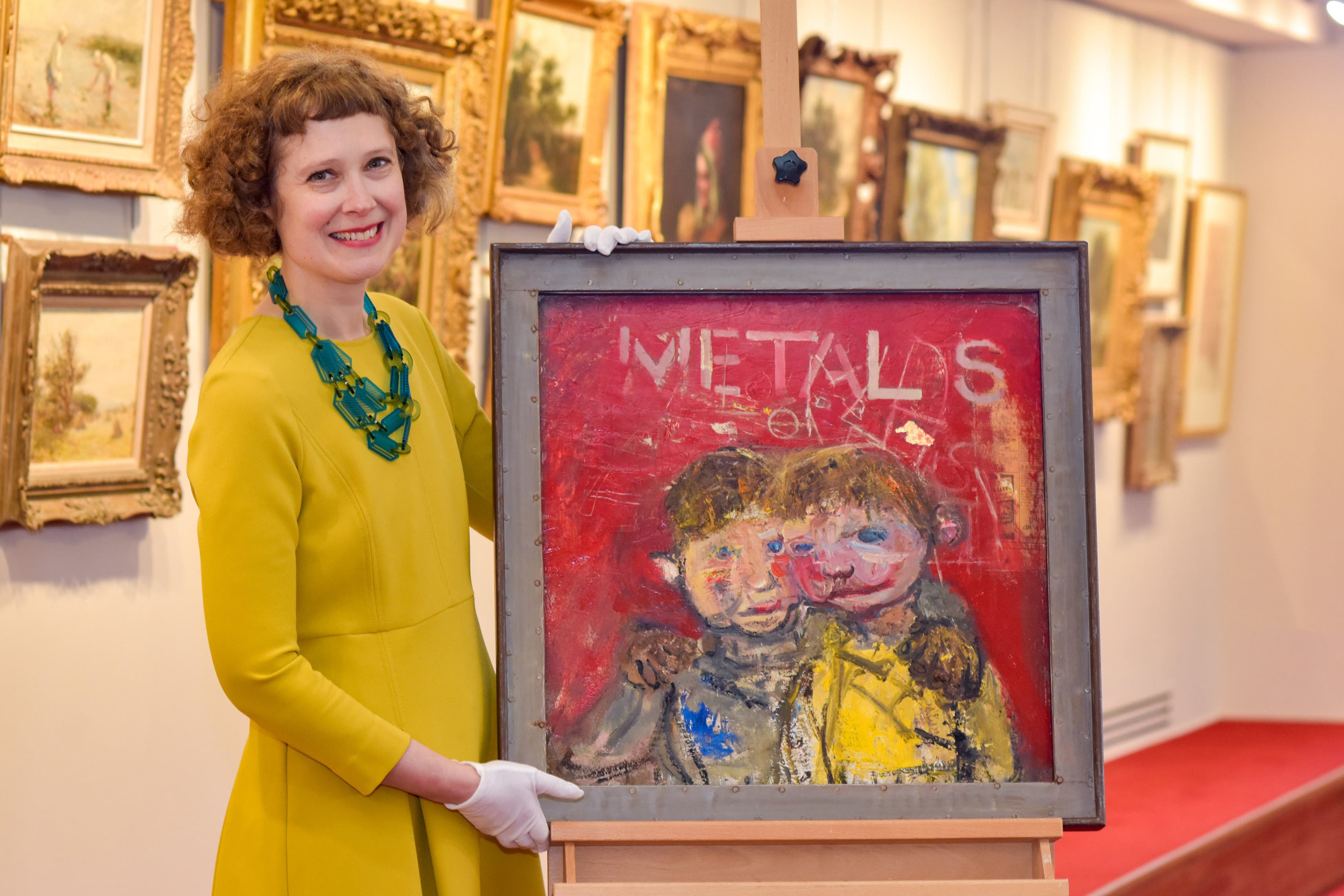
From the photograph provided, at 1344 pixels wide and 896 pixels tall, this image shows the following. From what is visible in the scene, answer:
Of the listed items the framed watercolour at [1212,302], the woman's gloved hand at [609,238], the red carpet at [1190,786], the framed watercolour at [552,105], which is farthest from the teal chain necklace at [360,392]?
the framed watercolour at [1212,302]

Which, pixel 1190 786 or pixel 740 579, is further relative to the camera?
pixel 1190 786

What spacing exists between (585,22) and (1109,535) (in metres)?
2.97

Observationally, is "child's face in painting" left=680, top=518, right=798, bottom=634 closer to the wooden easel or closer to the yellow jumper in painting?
the yellow jumper in painting

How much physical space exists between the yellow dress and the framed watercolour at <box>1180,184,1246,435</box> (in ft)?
14.0

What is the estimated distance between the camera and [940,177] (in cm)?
399

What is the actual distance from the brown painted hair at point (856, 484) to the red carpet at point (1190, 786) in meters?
2.33

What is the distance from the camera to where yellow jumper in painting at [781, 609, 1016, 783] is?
1623 millimetres

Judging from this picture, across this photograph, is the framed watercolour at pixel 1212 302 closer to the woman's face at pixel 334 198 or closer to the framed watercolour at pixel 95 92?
the framed watercolour at pixel 95 92

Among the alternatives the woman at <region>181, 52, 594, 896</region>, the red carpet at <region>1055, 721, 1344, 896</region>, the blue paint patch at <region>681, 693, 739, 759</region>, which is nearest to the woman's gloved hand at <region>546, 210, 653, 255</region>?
the woman at <region>181, 52, 594, 896</region>

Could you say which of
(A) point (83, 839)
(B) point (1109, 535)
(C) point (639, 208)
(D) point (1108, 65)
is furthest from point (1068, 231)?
(A) point (83, 839)

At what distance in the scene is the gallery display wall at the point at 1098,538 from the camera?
2.35 metres

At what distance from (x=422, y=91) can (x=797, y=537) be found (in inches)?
60.7

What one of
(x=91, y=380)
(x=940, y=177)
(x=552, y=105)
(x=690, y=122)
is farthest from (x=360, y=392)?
(x=940, y=177)

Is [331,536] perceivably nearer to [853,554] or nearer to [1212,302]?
[853,554]
